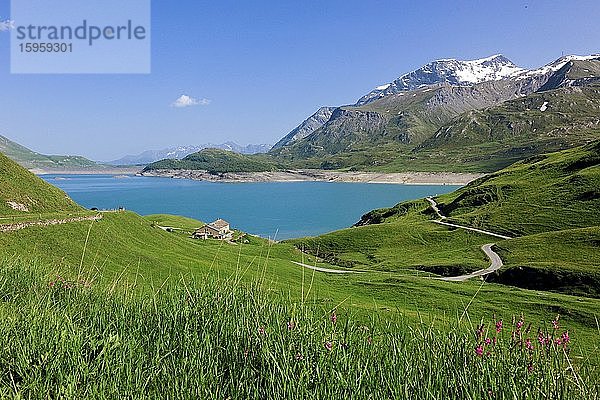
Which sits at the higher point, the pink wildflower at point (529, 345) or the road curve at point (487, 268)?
the pink wildflower at point (529, 345)

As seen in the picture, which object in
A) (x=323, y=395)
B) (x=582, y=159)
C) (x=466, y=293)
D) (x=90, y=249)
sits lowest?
(x=466, y=293)

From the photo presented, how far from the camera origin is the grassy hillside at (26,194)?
4041 cm

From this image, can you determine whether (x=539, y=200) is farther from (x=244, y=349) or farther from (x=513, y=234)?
(x=244, y=349)

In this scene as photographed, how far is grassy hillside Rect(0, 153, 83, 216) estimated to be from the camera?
1591 inches

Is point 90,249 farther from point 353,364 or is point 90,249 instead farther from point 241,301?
point 353,364

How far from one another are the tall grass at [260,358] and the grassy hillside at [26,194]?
3692 cm

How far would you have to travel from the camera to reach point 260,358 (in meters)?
6.44

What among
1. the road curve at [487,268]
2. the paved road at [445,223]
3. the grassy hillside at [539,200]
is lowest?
the road curve at [487,268]

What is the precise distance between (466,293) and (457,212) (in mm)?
66520

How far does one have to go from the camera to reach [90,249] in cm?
3141

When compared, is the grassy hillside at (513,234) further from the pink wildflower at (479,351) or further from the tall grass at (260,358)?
the pink wildflower at (479,351)

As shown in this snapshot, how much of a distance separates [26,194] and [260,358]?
144ft

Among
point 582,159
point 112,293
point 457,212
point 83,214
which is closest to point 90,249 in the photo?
point 83,214

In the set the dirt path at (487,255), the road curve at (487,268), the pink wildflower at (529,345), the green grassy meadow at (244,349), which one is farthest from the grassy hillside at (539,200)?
the pink wildflower at (529,345)
